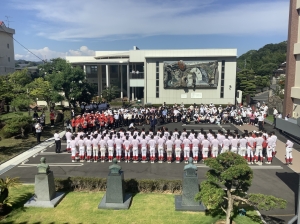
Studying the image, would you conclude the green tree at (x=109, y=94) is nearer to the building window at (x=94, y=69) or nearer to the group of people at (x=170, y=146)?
the building window at (x=94, y=69)

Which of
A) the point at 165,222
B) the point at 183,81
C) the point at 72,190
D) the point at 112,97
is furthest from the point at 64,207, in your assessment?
the point at 112,97

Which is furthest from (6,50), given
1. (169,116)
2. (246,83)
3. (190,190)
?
(190,190)

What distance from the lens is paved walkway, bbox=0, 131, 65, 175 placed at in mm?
12883

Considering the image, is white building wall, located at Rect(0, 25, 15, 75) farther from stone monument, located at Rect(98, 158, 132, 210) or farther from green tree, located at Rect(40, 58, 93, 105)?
stone monument, located at Rect(98, 158, 132, 210)

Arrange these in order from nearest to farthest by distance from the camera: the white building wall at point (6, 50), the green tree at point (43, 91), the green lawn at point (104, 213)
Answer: the green lawn at point (104, 213) → the green tree at point (43, 91) → the white building wall at point (6, 50)

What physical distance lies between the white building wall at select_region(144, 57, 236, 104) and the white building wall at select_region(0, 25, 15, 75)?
88.4 feet

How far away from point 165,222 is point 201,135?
6.43 metres

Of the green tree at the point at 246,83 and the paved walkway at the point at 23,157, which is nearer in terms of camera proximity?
the paved walkway at the point at 23,157

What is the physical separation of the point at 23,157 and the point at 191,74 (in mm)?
23186

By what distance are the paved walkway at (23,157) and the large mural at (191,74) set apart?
19.1m

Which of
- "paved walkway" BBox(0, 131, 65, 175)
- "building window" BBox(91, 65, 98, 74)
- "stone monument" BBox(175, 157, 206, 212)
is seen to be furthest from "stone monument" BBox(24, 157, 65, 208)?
"building window" BBox(91, 65, 98, 74)

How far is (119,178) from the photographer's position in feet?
29.5

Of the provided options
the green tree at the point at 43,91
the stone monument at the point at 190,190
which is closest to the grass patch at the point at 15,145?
the green tree at the point at 43,91

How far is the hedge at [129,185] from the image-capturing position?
9828mm
